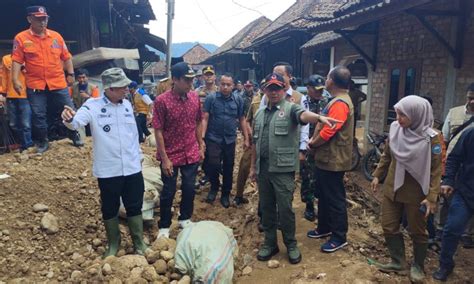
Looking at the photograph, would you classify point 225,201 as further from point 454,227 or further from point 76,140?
point 454,227

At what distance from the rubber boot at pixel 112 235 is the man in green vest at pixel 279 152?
4.61 feet

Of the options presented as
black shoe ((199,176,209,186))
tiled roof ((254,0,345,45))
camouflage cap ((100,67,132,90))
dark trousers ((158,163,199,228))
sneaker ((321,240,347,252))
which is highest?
tiled roof ((254,0,345,45))

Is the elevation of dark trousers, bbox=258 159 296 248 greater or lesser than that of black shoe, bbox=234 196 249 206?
greater

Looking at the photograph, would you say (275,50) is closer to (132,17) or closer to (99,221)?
(132,17)

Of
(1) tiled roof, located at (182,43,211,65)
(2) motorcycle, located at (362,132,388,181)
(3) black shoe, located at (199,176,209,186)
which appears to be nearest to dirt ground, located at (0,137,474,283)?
(3) black shoe, located at (199,176,209,186)

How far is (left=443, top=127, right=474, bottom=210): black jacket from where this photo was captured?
10.6ft

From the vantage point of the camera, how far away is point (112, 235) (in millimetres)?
3482

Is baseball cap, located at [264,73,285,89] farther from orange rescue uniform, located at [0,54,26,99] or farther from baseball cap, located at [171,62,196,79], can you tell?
orange rescue uniform, located at [0,54,26,99]

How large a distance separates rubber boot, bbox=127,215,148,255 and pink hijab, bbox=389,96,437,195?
246 cm

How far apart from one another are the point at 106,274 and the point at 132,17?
14.1 m

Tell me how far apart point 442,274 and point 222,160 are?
308cm

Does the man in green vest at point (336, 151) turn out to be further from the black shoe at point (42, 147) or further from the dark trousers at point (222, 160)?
the black shoe at point (42, 147)

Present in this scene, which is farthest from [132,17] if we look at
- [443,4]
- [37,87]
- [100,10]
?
[443,4]

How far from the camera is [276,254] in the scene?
3.83m
